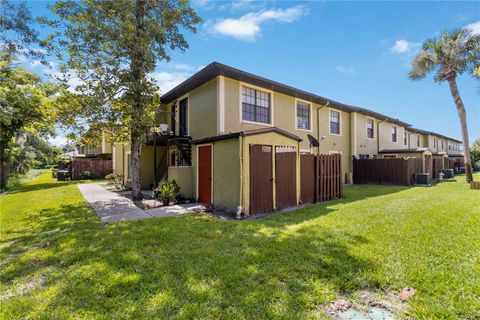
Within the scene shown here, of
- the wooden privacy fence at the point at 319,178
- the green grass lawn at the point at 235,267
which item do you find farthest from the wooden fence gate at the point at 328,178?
the green grass lawn at the point at 235,267

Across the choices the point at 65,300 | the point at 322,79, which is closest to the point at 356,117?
the point at 322,79

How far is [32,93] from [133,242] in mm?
16145

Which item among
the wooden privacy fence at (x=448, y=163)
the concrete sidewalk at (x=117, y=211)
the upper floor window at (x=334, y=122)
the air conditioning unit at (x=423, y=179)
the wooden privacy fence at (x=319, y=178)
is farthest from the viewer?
the wooden privacy fence at (x=448, y=163)

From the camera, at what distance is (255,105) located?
11195mm

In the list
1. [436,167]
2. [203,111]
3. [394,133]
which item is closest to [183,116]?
[203,111]

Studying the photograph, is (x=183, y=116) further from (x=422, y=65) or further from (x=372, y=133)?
(x=422, y=65)

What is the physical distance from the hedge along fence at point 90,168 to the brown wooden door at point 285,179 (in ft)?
68.3

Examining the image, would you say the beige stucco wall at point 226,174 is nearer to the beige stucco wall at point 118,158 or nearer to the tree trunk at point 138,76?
the tree trunk at point 138,76

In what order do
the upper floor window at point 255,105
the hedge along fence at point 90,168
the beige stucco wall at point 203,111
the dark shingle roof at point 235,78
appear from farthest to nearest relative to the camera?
the hedge along fence at point 90,168
the upper floor window at point 255,105
the beige stucco wall at point 203,111
the dark shingle roof at point 235,78

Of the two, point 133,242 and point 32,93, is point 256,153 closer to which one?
point 133,242

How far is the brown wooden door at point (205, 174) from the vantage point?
872 centimetres

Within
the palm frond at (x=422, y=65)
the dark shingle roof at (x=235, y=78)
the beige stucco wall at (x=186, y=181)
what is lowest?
the beige stucco wall at (x=186, y=181)

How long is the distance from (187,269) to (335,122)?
50.6ft

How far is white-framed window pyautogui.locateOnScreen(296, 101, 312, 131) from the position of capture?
13.7 metres
